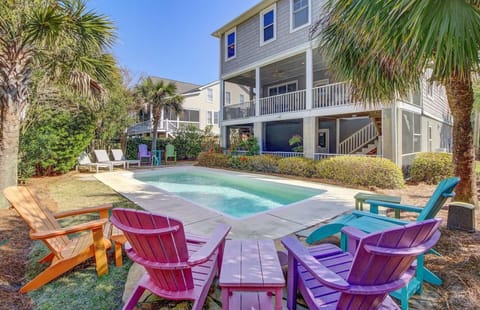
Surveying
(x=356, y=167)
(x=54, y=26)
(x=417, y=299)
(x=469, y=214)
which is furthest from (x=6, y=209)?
(x=356, y=167)

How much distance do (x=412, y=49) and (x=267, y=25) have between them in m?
12.0

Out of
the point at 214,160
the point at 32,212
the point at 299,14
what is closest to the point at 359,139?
the point at 299,14

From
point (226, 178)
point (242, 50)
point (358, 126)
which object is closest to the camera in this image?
point (226, 178)

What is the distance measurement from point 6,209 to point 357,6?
8.26m

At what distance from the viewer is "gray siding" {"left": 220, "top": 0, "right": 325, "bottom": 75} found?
1205 centimetres

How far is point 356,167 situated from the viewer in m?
9.07

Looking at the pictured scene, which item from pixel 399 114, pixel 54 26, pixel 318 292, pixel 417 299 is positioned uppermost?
pixel 54 26

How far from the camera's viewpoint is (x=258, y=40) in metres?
14.3

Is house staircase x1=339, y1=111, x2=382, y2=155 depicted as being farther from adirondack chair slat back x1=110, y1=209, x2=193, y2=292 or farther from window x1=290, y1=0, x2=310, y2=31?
adirondack chair slat back x1=110, y1=209, x2=193, y2=292

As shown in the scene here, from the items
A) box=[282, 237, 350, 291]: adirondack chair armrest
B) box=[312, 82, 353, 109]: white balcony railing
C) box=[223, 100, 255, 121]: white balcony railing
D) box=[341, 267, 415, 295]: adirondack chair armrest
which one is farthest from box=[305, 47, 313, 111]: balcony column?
box=[341, 267, 415, 295]: adirondack chair armrest

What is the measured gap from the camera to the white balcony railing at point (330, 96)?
35.2 feet

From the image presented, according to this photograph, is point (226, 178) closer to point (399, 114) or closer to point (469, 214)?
point (399, 114)

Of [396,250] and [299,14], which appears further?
[299,14]

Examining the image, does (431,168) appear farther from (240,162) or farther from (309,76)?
(240,162)
